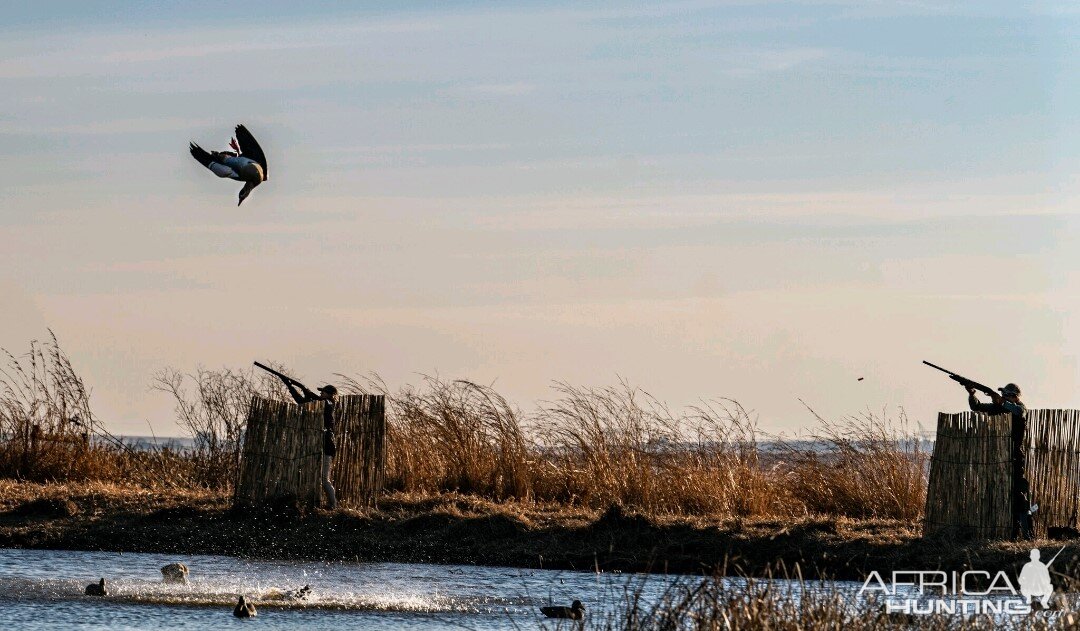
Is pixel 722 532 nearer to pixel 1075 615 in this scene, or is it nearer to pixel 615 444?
pixel 615 444

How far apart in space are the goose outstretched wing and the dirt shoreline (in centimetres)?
488

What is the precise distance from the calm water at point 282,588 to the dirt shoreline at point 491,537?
1.47ft

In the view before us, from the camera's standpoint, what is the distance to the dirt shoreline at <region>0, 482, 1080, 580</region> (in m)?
14.5

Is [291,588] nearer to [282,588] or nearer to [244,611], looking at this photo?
[282,588]

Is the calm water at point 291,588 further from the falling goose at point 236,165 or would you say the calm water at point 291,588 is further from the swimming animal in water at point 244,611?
the falling goose at point 236,165

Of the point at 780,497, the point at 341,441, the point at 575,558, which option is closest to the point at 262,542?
the point at 341,441

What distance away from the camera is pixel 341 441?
16766 mm

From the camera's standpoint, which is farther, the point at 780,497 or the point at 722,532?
the point at 780,497

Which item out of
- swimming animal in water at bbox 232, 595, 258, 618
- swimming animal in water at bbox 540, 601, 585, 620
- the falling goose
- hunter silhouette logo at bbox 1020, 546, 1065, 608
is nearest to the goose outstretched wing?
the falling goose

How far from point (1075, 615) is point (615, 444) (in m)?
10.7

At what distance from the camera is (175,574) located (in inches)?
517

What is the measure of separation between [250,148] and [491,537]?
549cm

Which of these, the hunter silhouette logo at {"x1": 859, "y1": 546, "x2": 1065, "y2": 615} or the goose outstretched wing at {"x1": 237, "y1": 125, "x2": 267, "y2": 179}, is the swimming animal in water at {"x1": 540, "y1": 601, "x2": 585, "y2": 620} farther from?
the goose outstretched wing at {"x1": 237, "y1": 125, "x2": 267, "y2": 179}

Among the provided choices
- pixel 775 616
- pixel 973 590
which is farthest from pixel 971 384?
pixel 775 616
